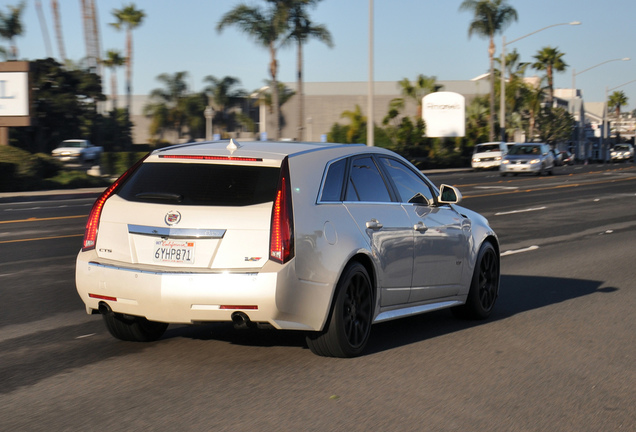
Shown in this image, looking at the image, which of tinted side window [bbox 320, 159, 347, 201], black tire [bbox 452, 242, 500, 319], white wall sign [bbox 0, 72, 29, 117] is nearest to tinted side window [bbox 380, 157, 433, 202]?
tinted side window [bbox 320, 159, 347, 201]

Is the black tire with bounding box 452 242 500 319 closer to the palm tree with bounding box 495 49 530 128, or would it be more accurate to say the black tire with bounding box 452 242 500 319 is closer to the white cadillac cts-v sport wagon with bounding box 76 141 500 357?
the white cadillac cts-v sport wagon with bounding box 76 141 500 357

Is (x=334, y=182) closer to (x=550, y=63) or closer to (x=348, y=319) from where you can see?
(x=348, y=319)

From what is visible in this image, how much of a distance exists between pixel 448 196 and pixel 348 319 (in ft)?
6.43

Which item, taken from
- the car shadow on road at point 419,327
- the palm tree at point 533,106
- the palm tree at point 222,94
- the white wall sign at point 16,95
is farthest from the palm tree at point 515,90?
the car shadow on road at point 419,327

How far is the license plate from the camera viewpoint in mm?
6223

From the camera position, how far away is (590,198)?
28.7 metres

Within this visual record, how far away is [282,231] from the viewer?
6164mm

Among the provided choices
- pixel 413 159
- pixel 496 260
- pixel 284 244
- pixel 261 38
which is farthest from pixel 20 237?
pixel 413 159

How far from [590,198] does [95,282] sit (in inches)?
961

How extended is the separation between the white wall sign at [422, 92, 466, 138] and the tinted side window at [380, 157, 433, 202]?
5967 centimetres

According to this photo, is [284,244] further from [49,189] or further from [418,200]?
[49,189]

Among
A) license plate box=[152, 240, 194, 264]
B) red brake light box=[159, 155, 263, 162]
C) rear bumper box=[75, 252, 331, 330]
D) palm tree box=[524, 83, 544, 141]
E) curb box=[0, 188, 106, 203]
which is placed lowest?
curb box=[0, 188, 106, 203]

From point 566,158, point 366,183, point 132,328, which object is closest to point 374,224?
point 366,183

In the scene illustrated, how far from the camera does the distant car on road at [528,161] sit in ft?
143
